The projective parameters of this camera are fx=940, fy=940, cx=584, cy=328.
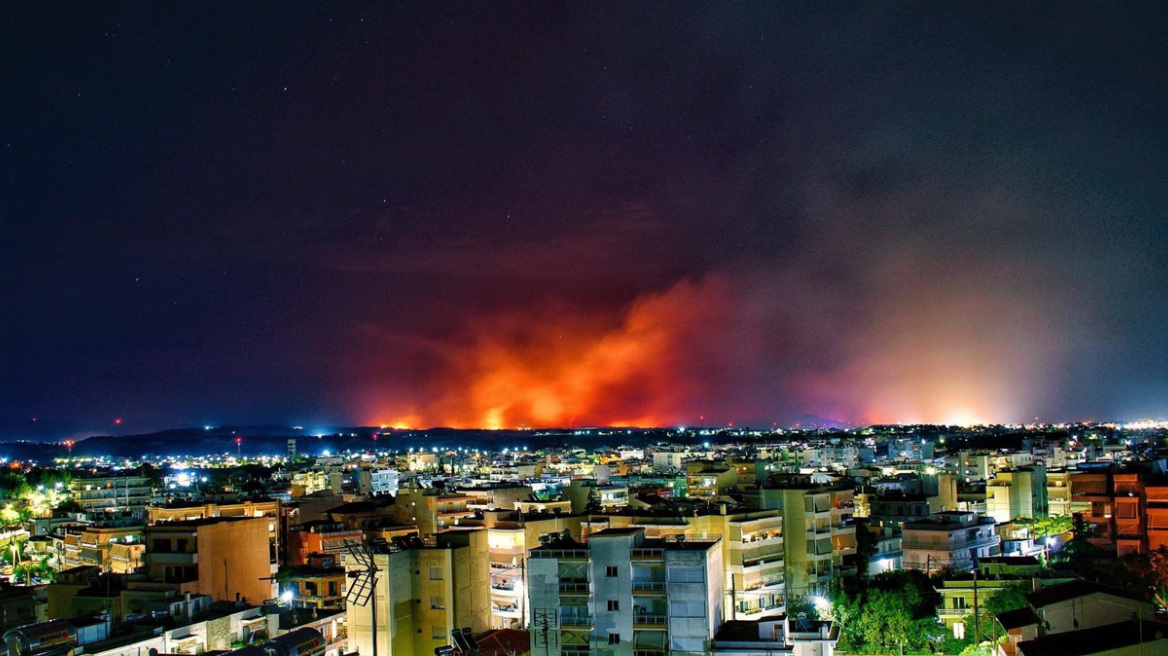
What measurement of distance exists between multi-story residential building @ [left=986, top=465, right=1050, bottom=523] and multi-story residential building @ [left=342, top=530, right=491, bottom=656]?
2045cm

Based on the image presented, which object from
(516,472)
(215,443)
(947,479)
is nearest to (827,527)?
(947,479)

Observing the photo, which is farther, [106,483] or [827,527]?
[106,483]

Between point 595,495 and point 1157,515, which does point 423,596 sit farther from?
point 1157,515

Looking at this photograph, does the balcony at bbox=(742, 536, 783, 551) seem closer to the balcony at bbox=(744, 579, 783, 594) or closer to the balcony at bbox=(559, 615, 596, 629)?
the balcony at bbox=(744, 579, 783, 594)

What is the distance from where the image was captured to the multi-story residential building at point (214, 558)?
2122 centimetres

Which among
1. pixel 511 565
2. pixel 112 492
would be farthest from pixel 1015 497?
pixel 112 492

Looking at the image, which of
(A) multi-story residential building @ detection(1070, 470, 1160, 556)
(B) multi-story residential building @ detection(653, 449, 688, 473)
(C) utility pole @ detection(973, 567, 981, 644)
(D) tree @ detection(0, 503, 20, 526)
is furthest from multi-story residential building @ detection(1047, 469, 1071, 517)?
(D) tree @ detection(0, 503, 20, 526)

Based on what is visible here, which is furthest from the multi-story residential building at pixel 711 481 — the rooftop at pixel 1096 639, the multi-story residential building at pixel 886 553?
the rooftop at pixel 1096 639

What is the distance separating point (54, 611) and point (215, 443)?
177 m

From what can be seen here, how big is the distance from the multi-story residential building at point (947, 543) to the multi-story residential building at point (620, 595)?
11.3 meters

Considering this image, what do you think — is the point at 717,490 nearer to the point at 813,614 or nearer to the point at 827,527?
the point at 827,527

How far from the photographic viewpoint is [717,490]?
31.0 m

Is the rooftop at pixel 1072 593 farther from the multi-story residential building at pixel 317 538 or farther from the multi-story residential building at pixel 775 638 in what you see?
the multi-story residential building at pixel 317 538

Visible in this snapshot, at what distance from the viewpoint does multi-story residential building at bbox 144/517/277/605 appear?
21.2 m
